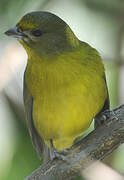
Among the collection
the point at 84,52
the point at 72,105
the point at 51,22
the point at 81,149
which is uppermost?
the point at 51,22

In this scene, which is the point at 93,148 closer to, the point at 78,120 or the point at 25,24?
the point at 78,120

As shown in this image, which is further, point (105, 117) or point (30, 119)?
point (30, 119)

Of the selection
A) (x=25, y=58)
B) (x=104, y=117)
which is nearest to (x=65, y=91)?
(x=104, y=117)

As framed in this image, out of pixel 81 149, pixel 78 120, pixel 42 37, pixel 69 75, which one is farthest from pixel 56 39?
pixel 81 149

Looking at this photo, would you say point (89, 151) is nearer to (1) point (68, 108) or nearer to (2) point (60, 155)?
(2) point (60, 155)

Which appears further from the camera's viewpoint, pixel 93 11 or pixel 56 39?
pixel 93 11

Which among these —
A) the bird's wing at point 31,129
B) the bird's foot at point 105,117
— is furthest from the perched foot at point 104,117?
the bird's wing at point 31,129

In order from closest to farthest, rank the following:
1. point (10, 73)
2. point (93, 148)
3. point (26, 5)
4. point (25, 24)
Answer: point (93, 148), point (25, 24), point (10, 73), point (26, 5)
